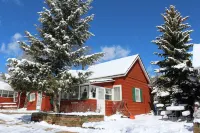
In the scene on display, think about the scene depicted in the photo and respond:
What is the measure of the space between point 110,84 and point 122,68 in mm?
2301

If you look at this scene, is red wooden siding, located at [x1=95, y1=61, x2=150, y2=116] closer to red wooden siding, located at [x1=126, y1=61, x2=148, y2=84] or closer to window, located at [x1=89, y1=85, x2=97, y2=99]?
red wooden siding, located at [x1=126, y1=61, x2=148, y2=84]

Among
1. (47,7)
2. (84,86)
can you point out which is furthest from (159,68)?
(47,7)

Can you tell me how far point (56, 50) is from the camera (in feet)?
52.3

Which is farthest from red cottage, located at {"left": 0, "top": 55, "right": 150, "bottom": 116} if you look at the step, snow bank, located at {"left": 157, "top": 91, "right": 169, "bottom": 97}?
the step

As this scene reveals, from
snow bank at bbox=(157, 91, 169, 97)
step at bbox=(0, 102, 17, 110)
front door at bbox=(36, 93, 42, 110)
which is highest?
snow bank at bbox=(157, 91, 169, 97)

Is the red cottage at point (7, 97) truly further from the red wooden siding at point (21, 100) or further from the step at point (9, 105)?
the red wooden siding at point (21, 100)

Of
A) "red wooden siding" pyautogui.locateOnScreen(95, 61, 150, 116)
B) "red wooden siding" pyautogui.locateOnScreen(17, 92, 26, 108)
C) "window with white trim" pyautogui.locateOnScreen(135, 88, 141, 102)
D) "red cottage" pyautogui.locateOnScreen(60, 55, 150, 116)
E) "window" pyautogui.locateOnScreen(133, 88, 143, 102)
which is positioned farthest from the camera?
"red wooden siding" pyautogui.locateOnScreen(17, 92, 26, 108)

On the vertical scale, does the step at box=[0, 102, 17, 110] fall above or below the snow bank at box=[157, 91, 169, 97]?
below

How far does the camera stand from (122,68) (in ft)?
72.7

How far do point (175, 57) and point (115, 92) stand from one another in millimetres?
6974

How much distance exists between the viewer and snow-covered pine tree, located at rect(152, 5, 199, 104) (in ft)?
51.9

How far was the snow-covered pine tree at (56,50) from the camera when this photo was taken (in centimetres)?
1485

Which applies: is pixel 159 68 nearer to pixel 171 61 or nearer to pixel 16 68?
pixel 171 61

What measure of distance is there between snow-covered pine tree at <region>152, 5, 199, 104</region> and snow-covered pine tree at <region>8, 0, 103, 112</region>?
6.12 m
